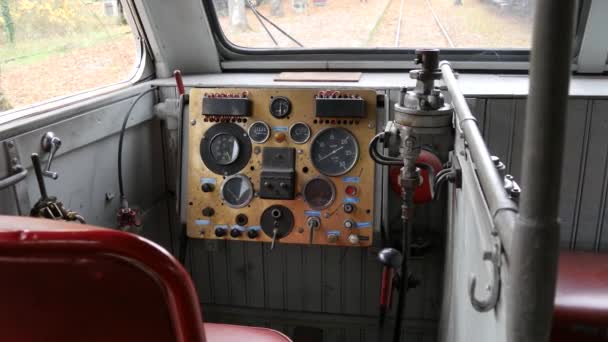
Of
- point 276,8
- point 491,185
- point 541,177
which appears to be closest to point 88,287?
point 541,177

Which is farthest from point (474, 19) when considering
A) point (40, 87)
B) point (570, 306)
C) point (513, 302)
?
point (513, 302)

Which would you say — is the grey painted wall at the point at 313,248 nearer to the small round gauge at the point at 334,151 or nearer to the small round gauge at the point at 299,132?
the small round gauge at the point at 334,151

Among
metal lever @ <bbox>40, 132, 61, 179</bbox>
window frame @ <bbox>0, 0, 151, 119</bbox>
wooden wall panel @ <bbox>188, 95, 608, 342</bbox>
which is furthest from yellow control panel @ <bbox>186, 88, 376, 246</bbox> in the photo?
metal lever @ <bbox>40, 132, 61, 179</bbox>

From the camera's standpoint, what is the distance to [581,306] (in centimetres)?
152

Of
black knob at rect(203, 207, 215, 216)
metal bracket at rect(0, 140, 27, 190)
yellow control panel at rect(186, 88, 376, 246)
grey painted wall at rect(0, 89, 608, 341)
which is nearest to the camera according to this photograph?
metal bracket at rect(0, 140, 27, 190)

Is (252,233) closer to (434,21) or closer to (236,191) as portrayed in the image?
(236,191)

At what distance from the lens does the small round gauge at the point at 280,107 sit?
Result: 2.11 metres

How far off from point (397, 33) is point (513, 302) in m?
1.92

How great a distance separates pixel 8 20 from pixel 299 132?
3.45ft

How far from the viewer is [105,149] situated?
6.63 ft

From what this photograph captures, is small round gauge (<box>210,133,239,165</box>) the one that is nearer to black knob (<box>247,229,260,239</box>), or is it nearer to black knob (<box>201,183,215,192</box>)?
black knob (<box>201,183,215,192</box>)

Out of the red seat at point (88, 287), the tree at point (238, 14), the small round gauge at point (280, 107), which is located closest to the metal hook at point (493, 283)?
the red seat at point (88, 287)

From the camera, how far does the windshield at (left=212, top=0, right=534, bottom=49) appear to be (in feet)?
7.43

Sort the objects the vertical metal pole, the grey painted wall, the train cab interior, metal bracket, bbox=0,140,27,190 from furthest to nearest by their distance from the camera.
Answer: the grey painted wall, the train cab interior, metal bracket, bbox=0,140,27,190, the vertical metal pole
